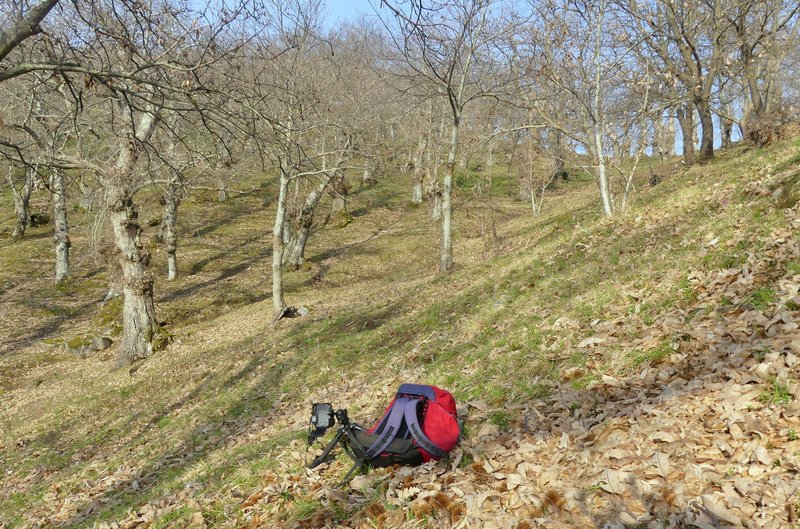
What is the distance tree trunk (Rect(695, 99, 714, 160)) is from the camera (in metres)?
16.3

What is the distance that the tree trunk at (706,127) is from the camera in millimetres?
16341

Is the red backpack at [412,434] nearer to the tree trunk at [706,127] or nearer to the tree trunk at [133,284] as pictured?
the tree trunk at [133,284]

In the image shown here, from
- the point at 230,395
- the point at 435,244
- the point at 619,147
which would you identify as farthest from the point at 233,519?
the point at 435,244

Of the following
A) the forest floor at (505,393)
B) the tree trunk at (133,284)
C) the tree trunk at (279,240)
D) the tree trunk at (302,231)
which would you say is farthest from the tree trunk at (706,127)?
the tree trunk at (133,284)

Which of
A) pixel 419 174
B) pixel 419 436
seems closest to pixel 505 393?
pixel 419 436

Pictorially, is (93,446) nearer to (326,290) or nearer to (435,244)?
(326,290)

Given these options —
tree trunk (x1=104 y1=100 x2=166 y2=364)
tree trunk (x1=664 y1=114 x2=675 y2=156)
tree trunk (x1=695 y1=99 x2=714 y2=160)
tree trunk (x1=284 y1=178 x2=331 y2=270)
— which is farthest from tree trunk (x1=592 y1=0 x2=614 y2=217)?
tree trunk (x1=284 y1=178 x2=331 y2=270)

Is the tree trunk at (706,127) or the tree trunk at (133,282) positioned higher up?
the tree trunk at (706,127)

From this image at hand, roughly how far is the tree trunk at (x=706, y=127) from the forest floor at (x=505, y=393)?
194cm

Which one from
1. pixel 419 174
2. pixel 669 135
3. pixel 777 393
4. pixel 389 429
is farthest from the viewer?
pixel 419 174

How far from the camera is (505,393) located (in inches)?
224

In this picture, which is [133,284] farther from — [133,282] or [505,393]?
[505,393]

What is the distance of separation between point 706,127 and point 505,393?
15781 mm

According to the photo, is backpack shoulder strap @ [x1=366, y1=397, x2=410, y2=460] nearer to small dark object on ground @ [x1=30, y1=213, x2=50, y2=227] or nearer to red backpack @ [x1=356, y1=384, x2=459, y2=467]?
red backpack @ [x1=356, y1=384, x2=459, y2=467]
